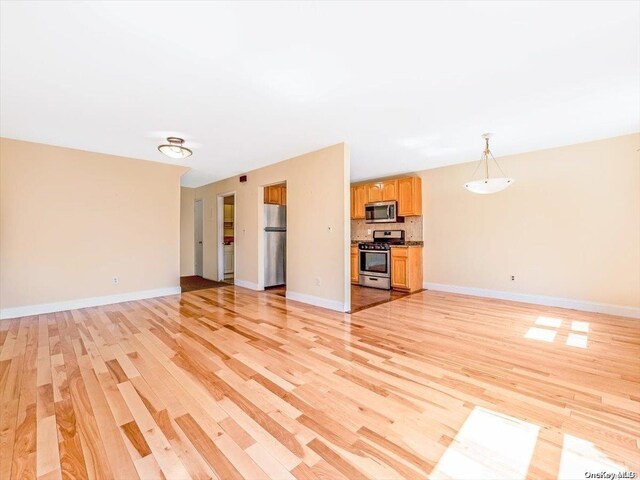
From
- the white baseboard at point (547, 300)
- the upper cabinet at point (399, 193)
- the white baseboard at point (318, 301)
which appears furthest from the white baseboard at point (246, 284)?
the white baseboard at point (547, 300)

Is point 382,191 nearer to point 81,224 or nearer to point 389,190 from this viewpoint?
point 389,190

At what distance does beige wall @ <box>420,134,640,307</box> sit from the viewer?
12.5ft

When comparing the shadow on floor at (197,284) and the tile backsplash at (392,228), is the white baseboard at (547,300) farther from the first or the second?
the shadow on floor at (197,284)

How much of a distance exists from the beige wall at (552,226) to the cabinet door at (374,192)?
115 centimetres

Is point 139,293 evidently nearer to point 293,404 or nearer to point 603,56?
point 293,404

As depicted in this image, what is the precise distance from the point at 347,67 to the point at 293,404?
2606 mm

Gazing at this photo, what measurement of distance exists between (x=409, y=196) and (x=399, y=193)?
0.80 feet

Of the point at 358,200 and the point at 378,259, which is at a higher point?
the point at 358,200

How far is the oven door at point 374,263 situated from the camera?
5.78 m

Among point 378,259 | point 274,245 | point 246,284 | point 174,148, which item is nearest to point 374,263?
point 378,259

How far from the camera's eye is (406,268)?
5500 millimetres

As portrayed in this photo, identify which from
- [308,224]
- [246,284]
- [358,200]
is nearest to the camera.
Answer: [308,224]

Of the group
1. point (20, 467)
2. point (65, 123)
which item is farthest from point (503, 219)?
point (65, 123)

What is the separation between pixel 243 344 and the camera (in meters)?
2.85
